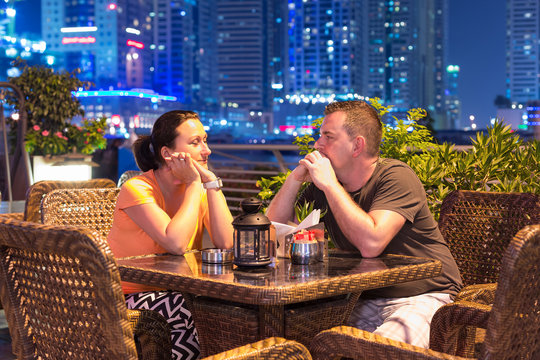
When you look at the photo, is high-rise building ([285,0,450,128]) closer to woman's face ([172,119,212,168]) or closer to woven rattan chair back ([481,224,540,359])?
woman's face ([172,119,212,168])

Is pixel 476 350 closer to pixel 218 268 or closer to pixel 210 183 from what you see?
pixel 218 268

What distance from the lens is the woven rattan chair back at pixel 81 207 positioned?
2596 millimetres

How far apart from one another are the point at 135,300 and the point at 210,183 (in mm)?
518

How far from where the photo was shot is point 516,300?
3.77 ft

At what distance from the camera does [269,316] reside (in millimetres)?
1624

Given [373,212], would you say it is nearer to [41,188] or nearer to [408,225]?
[408,225]

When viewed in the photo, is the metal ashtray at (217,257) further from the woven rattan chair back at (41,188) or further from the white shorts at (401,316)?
the woven rattan chair back at (41,188)

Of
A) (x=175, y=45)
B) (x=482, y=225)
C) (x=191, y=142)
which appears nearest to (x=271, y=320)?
(x=191, y=142)

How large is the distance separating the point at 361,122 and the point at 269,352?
1.18 meters

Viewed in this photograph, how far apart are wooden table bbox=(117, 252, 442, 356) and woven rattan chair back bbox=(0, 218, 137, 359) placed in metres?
0.44

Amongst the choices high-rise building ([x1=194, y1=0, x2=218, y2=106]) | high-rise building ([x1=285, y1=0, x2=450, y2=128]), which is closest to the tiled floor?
high-rise building ([x1=285, y1=0, x2=450, y2=128])

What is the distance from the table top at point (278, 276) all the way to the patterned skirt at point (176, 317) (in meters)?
0.14

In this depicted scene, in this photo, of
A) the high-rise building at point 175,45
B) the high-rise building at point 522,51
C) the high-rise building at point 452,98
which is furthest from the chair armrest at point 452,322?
the high-rise building at point 175,45

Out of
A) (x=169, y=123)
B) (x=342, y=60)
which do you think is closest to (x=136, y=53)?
(x=342, y=60)
